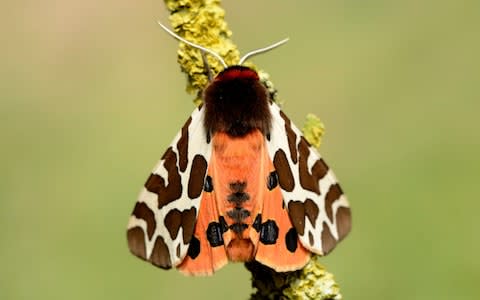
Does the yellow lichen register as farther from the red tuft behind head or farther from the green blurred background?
the green blurred background

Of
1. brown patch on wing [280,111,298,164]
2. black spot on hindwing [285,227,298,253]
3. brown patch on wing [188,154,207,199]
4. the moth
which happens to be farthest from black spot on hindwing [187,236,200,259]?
brown patch on wing [280,111,298,164]

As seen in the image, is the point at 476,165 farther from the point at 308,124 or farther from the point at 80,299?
the point at 308,124

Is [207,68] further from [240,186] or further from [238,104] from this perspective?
[240,186]

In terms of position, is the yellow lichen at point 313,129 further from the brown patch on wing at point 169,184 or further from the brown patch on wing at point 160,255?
the brown patch on wing at point 160,255

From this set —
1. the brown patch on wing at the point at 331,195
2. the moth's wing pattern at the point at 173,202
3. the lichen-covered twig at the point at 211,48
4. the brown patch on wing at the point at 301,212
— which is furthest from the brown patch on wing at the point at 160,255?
the brown patch on wing at the point at 331,195

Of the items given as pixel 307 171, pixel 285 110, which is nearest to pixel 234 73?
pixel 307 171
